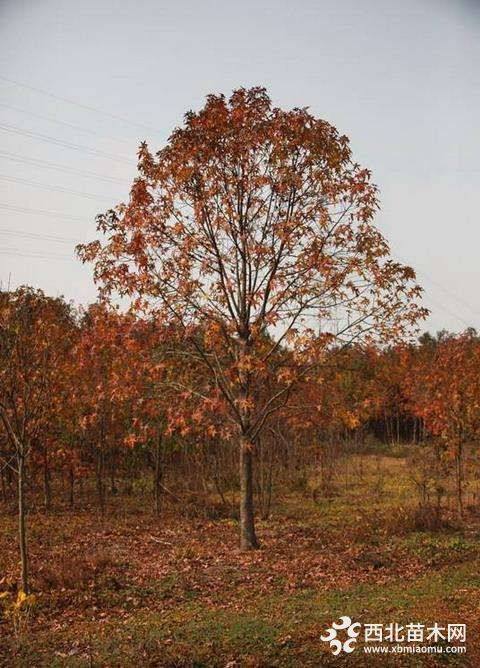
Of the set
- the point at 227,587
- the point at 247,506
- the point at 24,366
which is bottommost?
the point at 227,587

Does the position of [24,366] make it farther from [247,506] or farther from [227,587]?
[247,506]

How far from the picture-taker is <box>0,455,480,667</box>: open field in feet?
18.7

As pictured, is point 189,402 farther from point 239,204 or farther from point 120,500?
point 120,500

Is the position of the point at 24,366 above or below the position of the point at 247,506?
above

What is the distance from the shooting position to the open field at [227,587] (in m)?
5.71

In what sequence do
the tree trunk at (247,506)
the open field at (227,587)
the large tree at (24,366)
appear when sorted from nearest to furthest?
the open field at (227,587) < the large tree at (24,366) < the tree trunk at (247,506)

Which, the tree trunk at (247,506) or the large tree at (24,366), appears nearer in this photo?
the large tree at (24,366)

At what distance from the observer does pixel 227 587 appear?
8.66m

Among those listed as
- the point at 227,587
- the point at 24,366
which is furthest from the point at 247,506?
the point at 24,366

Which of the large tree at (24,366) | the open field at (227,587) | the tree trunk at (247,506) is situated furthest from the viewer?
the tree trunk at (247,506)

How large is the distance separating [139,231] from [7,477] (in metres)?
11.6

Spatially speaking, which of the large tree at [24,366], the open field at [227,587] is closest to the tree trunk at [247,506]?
the open field at [227,587]

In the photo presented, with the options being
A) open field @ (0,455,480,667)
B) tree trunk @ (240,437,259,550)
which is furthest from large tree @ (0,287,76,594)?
tree trunk @ (240,437,259,550)

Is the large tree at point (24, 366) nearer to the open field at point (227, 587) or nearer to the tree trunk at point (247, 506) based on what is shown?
the open field at point (227, 587)
